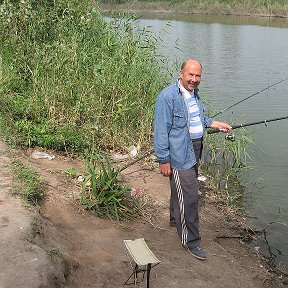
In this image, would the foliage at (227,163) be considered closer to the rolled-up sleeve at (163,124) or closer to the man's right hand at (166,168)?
the man's right hand at (166,168)

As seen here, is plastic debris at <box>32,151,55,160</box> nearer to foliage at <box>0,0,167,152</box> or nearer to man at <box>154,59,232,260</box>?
foliage at <box>0,0,167,152</box>

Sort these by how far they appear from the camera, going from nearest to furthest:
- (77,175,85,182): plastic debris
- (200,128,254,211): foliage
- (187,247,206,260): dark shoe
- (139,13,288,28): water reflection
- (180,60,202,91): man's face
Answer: (180,60,202,91): man's face < (187,247,206,260): dark shoe < (77,175,85,182): plastic debris < (200,128,254,211): foliage < (139,13,288,28): water reflection

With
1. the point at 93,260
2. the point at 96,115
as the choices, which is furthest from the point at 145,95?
the point at 93,260

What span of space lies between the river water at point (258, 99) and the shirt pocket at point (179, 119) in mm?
1778

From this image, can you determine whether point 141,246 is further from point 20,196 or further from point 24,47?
point 24,47

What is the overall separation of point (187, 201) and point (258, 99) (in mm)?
7014

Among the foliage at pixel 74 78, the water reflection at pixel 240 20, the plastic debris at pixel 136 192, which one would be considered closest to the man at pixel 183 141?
the plastic debris at pixel 136 192

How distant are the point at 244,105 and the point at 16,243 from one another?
7.34 metres

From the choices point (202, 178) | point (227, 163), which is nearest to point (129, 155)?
point (202, 178)

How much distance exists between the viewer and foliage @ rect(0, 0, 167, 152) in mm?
6012

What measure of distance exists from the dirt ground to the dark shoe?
0.05 metres

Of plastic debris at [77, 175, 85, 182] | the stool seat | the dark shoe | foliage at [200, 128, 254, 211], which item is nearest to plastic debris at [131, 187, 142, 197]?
plastic debris at [77, 175, 85, 182]

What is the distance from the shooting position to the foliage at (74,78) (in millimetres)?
6012

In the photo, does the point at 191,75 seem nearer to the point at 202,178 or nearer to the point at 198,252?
the point at 198,252
